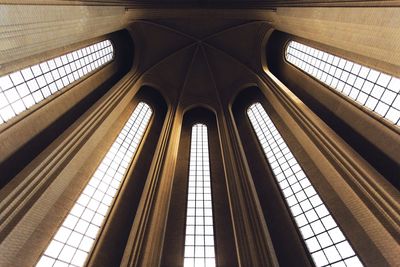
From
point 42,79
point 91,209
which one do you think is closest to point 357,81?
point 91,209

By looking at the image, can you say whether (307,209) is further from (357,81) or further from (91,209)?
(91,209)

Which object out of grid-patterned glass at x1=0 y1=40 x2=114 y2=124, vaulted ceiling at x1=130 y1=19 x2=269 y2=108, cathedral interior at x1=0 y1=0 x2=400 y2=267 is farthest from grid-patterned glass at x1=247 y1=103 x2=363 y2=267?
grid-patterned glass at x1=0 y1=40 x2=114 y2=124

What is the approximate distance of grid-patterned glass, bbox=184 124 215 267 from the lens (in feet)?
37.1

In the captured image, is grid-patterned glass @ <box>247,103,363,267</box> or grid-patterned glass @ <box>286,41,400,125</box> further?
grid-patterned glass @ <box>286,41,400,125</box>

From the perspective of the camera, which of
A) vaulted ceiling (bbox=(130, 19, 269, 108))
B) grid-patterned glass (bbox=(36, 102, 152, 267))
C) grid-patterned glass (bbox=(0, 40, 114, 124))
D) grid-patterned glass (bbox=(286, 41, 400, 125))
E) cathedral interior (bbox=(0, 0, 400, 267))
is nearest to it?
cathedral interior (bbox=(0, 0, 400, 267))

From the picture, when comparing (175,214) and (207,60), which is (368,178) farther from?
(207,60)

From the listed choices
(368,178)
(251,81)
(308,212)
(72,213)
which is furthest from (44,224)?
(251,81)

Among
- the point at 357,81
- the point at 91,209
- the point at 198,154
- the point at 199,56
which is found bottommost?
the point at 91,209

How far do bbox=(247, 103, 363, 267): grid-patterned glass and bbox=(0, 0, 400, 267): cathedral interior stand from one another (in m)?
0.06

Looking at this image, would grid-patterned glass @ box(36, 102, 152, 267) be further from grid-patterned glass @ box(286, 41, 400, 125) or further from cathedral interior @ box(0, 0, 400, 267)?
grid-patterned glass @ box(286, 41, 400, 125)

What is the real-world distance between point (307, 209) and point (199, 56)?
15584mm

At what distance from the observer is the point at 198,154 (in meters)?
17.9

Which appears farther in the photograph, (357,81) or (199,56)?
(199,56)

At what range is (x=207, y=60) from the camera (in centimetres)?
2303
